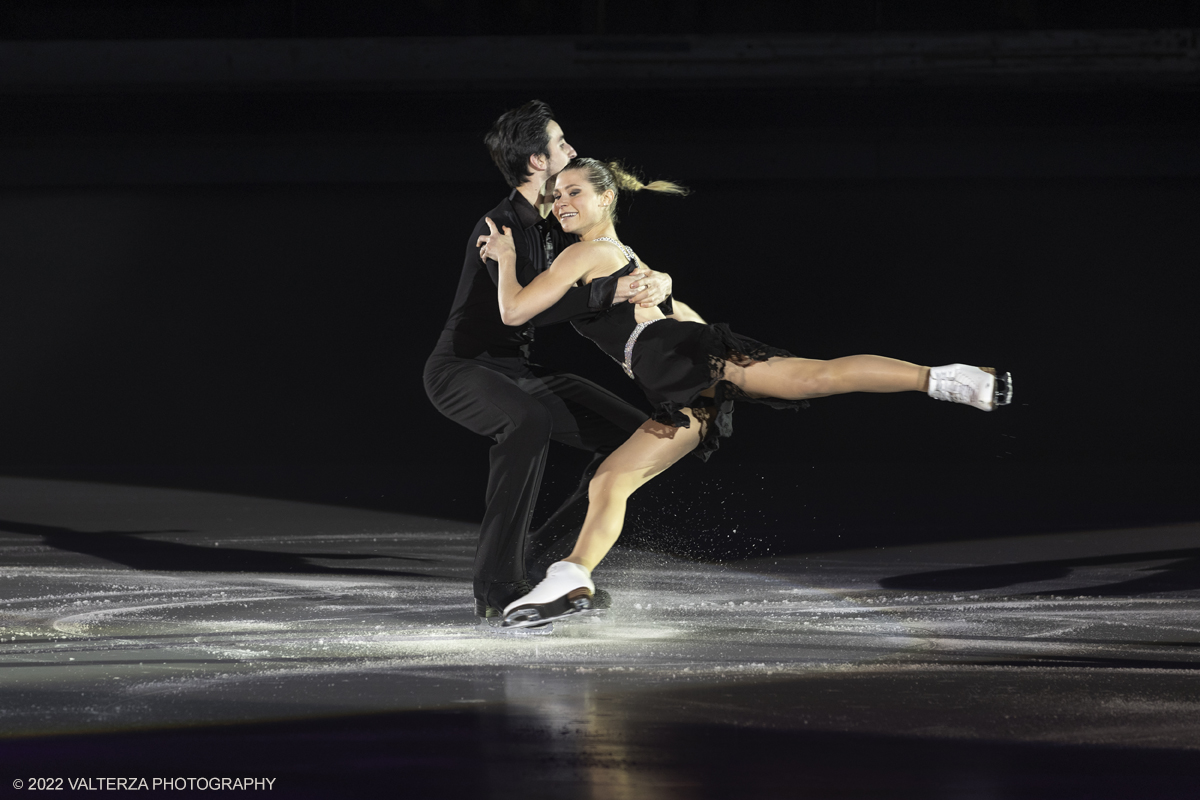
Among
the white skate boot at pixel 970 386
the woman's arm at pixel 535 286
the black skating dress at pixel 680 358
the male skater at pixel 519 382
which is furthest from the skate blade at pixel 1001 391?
the woman's arm at pixel 535 286

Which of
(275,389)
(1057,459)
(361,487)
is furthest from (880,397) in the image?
(275,389)

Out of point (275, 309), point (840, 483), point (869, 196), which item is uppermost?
point (869, 196)

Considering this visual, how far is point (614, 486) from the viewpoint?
3887mm

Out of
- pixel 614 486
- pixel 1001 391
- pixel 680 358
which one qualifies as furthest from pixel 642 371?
pixel 1001 391

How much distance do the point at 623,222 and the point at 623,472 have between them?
6.68 meters

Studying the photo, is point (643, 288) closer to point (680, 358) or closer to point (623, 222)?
point (680, 358)

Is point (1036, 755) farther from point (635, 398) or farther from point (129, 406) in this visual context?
point (129, 406)

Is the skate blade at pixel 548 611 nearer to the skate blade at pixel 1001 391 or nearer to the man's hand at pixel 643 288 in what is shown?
the man's hand at pixel 643 288

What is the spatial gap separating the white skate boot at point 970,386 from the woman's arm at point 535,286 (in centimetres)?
107

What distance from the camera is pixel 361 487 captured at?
877 cm

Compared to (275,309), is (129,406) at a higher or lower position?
lower

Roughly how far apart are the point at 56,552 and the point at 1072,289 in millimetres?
7844

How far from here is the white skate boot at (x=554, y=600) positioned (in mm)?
3705

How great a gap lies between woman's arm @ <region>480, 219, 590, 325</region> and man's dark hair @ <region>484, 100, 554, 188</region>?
414 mm
